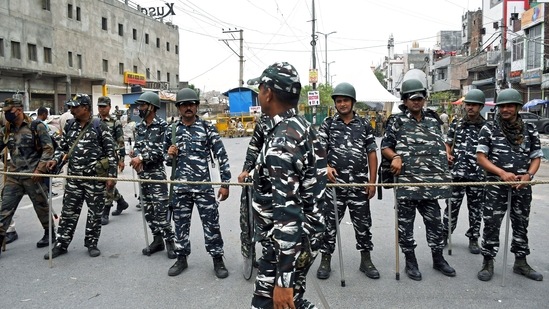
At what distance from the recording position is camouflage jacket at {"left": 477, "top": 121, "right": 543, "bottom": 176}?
429 centimetres

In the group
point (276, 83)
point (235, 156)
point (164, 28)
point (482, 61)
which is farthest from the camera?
point (164, 28)

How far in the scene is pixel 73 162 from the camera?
208 inches

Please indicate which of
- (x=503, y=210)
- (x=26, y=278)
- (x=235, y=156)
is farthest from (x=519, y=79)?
(x=26, y=278)

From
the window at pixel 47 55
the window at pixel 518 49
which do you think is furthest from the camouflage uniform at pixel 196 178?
the window at pixel 518 49

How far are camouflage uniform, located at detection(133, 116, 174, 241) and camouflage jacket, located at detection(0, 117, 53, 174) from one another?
1154 millimetres

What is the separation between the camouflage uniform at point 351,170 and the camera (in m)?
4.52

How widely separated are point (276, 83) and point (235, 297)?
2354 millimetres

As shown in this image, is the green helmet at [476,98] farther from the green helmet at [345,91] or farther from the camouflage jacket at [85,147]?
the camouflage jacket at [85,147]

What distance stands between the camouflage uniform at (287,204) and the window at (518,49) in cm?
3583

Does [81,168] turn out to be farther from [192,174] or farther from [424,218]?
[424,218]

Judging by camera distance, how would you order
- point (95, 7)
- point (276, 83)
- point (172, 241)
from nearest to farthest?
point (276, 83) → point (172, 241) → point (95, 7)

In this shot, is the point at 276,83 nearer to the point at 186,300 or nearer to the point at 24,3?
the point at 186,300

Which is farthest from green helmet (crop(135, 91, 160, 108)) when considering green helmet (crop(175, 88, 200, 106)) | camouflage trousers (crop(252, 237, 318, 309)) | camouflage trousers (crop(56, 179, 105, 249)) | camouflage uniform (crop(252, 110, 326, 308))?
camouflage trousers (crop(252, 237, 318, 309))

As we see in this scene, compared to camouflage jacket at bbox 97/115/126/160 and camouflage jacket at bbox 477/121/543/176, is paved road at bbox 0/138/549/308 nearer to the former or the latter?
camouflage jacket at bbox 477/121/543/176
